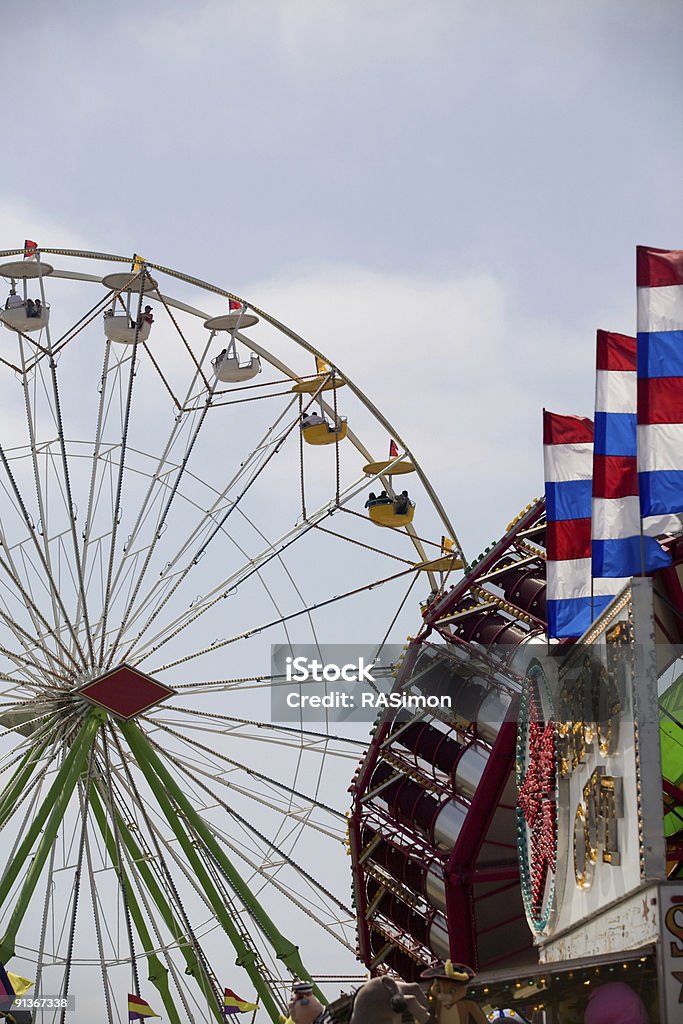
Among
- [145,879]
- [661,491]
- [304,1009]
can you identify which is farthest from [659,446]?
[145,879]

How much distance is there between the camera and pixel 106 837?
24469 millimetres

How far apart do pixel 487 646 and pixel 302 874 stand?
513 centimetres

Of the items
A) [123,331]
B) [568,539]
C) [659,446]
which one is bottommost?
[659,446]

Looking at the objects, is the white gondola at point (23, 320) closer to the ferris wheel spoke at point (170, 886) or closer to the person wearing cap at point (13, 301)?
the person wearing cap at point (13, 301)

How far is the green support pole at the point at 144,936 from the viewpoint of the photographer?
24.3 meters

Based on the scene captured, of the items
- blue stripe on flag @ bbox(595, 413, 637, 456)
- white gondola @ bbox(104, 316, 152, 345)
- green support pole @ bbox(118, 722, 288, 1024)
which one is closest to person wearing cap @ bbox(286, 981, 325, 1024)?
blue stripe on flag @ bbox(595, 413, 637, 456)

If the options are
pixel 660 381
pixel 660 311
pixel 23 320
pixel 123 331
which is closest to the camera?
pixel 660 381

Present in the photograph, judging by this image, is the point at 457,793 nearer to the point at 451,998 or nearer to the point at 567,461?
the point at 567,461

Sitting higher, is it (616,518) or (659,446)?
(659,446)

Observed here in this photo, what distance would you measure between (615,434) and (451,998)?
29.3ft

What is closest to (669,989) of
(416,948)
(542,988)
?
(542,988)

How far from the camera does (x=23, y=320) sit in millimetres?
26688

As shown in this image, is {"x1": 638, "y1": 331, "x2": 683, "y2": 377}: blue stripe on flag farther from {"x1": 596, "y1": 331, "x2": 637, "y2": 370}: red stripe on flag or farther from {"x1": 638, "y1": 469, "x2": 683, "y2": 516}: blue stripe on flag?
{"x1": 596, "y1": 331, "x2": 637, "y2": 370}: red stripe on flag

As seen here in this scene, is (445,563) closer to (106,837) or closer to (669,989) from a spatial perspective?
(106,837)
